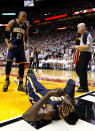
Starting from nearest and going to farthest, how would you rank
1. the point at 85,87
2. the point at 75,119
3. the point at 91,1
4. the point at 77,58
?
the point at 75,119
the point at 85,87
the point at 77,58
the point at 91,1

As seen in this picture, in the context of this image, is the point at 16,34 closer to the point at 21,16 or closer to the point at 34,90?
the point at 21,16

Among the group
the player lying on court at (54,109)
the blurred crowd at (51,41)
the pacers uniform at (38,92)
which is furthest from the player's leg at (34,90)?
the blurred crowd at (51,41)

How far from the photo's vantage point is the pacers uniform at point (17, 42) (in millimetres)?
2623

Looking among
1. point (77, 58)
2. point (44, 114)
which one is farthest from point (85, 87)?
point (44, 114)

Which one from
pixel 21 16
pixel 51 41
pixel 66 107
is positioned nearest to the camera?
pixel 66 107

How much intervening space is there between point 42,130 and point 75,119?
34 centimetres

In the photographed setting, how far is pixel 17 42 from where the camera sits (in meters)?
2.67

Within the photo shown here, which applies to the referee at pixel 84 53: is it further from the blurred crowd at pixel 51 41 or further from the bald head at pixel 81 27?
the blurred crowd at pixel 51 41

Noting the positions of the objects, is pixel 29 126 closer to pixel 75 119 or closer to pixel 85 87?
pixel 75 119

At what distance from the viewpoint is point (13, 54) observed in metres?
2.67

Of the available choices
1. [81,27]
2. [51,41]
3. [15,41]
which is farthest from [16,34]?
[51,41]

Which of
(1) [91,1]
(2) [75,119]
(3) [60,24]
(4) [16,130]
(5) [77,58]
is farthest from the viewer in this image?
(3) [60,24]

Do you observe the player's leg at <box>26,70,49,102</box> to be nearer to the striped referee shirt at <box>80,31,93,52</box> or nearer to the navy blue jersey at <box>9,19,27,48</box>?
the navy blue jersey at <box>9,19,27,48</box>

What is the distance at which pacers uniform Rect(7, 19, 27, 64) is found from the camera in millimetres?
2623
